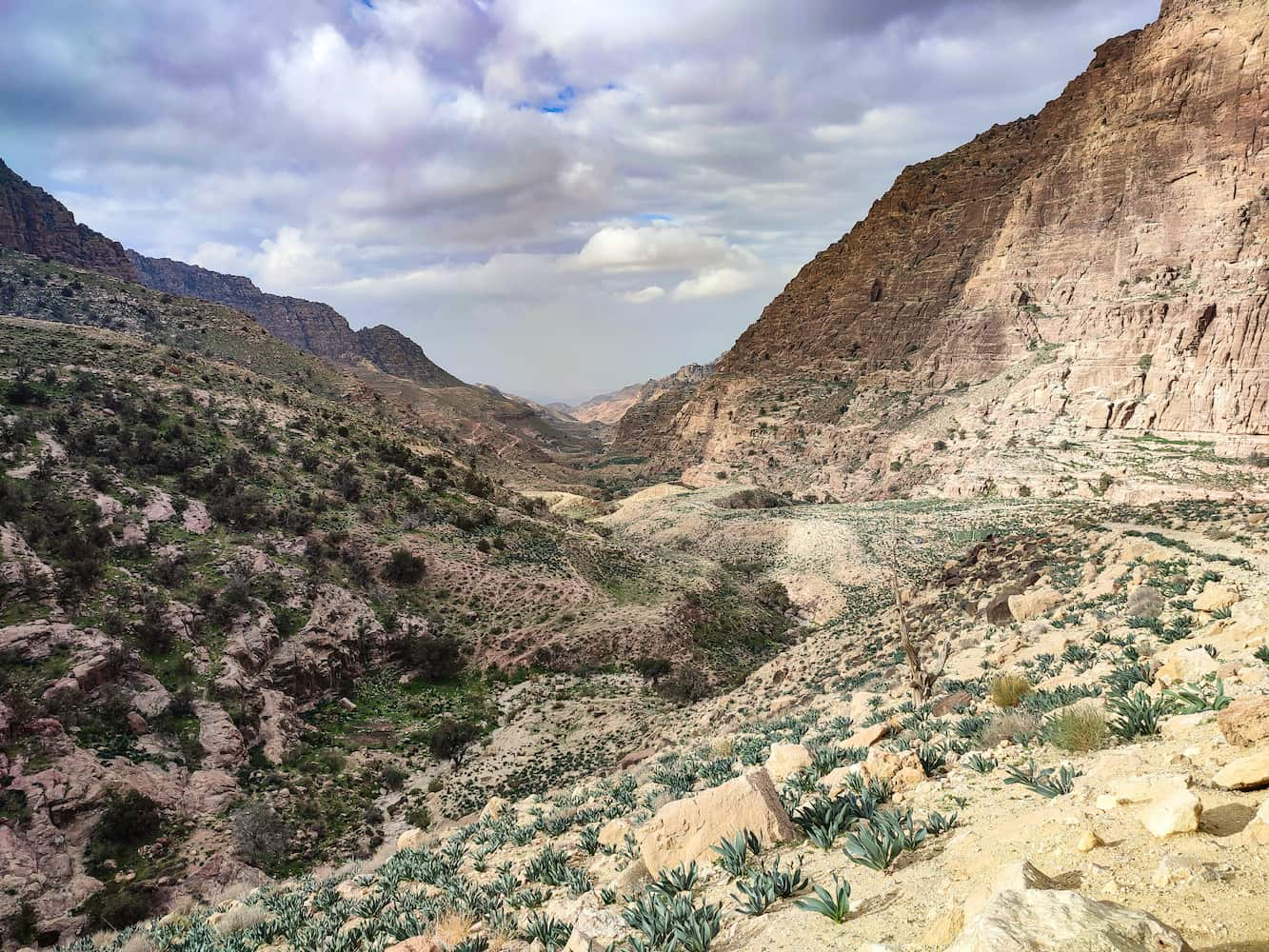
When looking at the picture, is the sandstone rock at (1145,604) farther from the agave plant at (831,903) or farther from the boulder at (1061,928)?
the boulder at (1061,928)

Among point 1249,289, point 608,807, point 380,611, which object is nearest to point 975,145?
point 1249,289

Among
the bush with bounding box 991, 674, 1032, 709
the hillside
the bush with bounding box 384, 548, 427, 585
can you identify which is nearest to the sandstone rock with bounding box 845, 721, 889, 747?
the bush with bounding box 991, 674, 1032, 709

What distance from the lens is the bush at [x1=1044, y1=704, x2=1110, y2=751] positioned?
4629 millimetres

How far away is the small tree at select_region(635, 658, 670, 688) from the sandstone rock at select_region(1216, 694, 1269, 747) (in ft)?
62.5

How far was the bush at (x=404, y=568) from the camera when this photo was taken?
24422 mm

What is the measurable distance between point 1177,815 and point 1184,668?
13.3 feet

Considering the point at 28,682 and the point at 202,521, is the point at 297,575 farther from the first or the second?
the point at 28,682

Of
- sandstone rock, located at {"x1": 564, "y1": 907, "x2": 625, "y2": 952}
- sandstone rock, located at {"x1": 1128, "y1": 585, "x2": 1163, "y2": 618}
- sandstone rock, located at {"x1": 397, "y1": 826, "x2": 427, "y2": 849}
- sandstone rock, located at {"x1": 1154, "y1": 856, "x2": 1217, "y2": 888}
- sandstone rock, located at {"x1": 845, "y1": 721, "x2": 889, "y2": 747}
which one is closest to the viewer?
sandstone rock, located at {"x1": 1154, "y1": 856, "x2": 1217, "y2": 888}

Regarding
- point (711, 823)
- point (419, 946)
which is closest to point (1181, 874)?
point (711, 823)

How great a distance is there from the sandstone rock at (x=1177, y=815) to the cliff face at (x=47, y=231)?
377 ft

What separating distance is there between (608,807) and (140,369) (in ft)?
120

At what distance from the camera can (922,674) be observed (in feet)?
30.8

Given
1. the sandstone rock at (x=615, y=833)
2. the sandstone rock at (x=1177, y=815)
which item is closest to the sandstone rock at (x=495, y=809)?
the sandstone rock at (x=615, y=833)

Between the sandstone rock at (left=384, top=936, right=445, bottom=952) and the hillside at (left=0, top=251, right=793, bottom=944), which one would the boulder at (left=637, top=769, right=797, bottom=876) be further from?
the hillside at (left=0, top=251, right=793, bottom=944)
